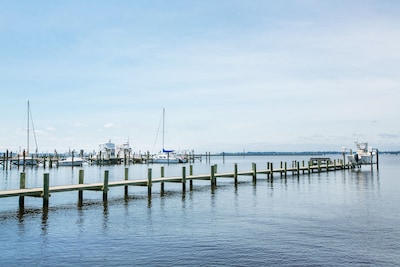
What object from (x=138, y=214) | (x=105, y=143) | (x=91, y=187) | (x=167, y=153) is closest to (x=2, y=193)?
(x=91, y=187)

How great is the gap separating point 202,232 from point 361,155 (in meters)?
77.6

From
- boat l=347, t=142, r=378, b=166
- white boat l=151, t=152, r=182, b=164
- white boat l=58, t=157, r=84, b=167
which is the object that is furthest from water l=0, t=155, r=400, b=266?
white boat l=151, t=152, r=182, b=164

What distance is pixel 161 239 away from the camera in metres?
21.3

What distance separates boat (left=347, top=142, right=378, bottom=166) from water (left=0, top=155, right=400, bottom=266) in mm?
56024

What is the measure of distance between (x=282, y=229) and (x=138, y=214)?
1060 cm

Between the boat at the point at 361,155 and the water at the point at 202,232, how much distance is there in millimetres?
56024

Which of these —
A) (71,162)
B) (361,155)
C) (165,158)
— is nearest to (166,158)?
(165,158)

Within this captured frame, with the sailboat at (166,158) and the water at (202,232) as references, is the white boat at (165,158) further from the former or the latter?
the water at (202,232)

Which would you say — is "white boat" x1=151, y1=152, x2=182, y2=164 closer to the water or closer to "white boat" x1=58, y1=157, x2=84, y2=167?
"white boat" x1=58, y1=157, x2=84, y2=167

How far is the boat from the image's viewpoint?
90.2 metres

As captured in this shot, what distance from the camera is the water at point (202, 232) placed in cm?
1802

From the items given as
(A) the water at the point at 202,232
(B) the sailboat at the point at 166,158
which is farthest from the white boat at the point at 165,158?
(A) the water at the point at 202,232

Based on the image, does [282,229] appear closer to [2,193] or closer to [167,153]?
[2,193]

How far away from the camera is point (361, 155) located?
300 feet
